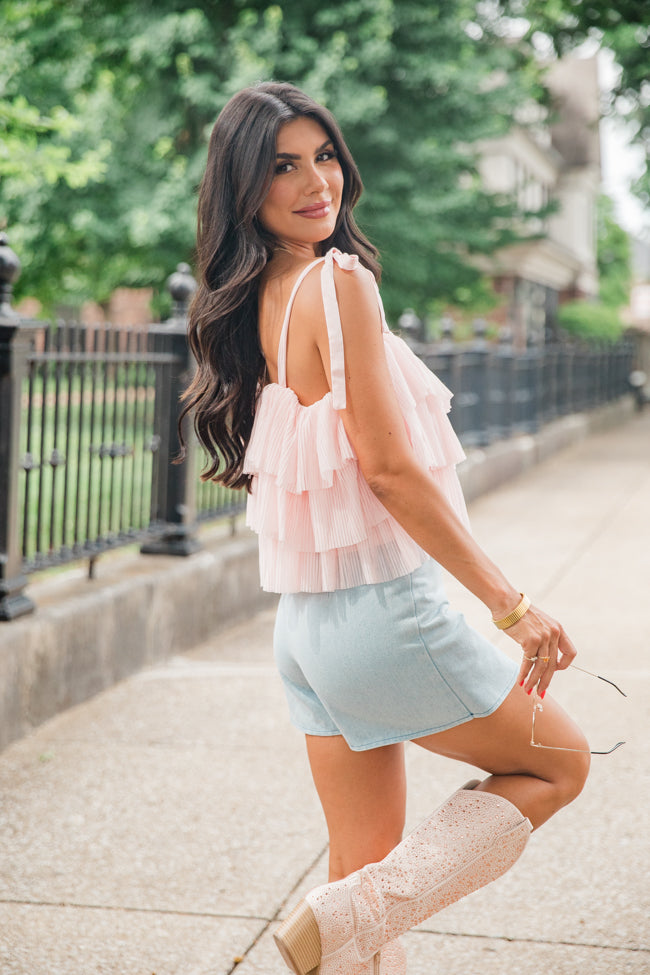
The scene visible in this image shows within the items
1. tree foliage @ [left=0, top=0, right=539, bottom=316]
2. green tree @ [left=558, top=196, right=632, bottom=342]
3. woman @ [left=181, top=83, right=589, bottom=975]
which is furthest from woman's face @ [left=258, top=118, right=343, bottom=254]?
green tree @ [left=558, top=196, right=632, bottom=342]

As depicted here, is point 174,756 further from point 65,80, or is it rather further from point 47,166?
point 65,80

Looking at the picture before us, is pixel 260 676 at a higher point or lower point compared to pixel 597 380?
lower

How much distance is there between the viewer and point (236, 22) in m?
19.2

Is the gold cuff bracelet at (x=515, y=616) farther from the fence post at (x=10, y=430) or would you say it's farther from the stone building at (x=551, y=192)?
the stone building at (x=551, y=192)

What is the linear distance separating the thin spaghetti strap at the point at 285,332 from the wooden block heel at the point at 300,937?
3.21ft

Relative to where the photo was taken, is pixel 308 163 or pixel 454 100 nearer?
pixel 308 163

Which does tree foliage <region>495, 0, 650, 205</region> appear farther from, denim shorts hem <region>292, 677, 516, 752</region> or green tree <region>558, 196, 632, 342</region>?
green tree <region>558, 196, 632, 342</region>

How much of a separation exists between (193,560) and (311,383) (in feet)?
13.8

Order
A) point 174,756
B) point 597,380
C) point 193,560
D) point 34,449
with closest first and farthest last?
1. point 174,756
2. point 34,449
3. point 193,560
4. point 597,380

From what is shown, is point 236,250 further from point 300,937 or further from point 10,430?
point 10,430

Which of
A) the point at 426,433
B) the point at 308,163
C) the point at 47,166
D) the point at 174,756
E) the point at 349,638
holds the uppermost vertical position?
the point at 47,166

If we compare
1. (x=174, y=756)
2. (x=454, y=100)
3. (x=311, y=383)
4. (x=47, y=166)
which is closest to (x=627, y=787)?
(x=174, y=756)

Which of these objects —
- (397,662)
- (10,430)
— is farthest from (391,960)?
(10,430)

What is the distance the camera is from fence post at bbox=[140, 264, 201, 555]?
21.1 ft
